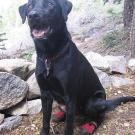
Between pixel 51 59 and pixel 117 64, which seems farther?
pixel 117 64

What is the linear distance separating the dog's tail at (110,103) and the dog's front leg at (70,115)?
1.65 feet

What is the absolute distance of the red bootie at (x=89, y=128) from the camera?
15.7ft

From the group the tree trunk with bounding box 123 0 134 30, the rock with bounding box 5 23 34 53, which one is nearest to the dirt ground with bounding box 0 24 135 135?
the tree trunk with bounding box 123 0 134 30

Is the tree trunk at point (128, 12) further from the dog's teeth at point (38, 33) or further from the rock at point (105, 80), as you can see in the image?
the dog's teeth at point (38, 33)

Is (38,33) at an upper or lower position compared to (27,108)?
upper

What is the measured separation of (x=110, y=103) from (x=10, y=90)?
1436 mm

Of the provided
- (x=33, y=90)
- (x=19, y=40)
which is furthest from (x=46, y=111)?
(x=19, y=40)

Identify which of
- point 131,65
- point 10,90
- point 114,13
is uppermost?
point 10,90

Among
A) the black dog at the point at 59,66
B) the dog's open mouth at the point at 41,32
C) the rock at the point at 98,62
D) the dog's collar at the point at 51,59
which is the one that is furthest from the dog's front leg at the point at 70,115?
the rock at the point at 98,62

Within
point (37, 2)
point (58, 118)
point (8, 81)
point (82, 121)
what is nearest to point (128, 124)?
point (82, 121)

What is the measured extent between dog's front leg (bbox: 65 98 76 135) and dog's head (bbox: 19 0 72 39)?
0.89m

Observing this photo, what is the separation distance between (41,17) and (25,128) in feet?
5.90

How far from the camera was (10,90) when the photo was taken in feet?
16.9

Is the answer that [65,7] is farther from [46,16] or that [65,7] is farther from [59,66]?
[59,66]
